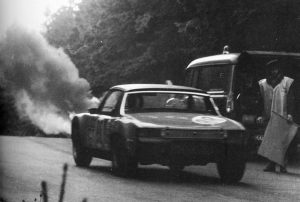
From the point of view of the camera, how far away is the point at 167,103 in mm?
12867

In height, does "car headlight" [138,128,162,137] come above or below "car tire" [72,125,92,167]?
above

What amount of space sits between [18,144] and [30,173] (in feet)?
24.9

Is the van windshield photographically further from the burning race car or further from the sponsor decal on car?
the sponsor decal on car

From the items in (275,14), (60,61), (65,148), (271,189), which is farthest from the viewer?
(60,61)

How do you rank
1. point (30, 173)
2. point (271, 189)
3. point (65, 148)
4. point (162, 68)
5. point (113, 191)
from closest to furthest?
point (113, 191), point (271, 189), point (30, 173), point (65, 148), point (162, 68)

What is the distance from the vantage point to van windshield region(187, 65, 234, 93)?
52.5 ft

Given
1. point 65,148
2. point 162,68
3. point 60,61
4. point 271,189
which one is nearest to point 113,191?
point 271,189

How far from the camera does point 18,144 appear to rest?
64.2ft

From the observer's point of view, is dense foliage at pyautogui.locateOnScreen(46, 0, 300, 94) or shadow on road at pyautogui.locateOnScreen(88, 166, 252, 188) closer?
shadow on road at pyautogui.locateOnScreen(88, 166, 252, 188)

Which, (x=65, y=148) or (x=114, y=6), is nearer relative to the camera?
(x=65, y=148)

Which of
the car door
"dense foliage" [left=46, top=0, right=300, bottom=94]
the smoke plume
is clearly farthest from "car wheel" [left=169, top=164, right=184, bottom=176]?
the smoke plume

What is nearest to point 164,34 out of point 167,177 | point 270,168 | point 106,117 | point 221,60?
point 221,60

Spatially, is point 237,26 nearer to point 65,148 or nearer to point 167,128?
point 65,148

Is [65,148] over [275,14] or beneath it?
beneath
